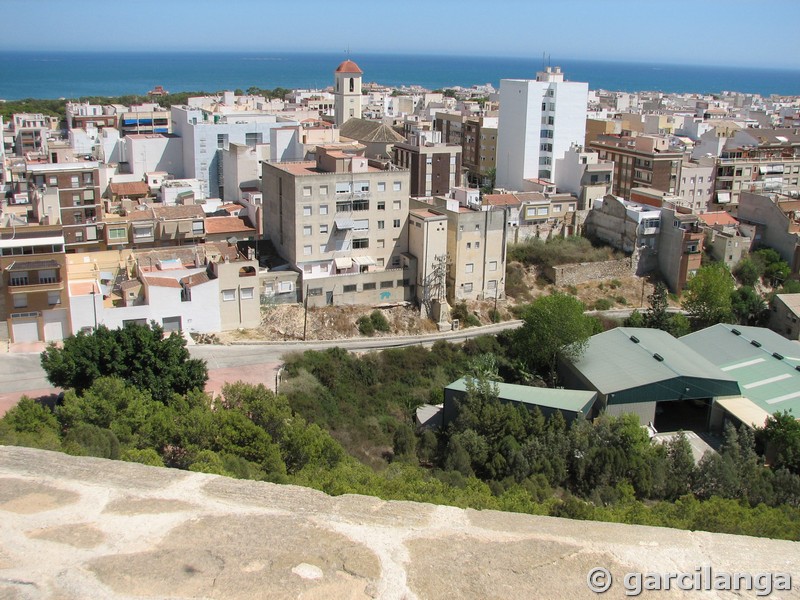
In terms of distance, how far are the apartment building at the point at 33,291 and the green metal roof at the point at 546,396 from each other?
44.0 feet

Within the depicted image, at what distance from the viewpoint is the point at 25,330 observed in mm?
27156

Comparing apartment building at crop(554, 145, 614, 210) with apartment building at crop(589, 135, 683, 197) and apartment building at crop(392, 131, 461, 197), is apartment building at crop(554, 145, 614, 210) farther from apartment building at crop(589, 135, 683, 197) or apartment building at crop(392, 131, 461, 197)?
apartment building at crop(392, 131, 461, 197)

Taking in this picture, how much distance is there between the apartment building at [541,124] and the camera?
1778 inches

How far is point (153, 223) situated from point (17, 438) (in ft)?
56.3

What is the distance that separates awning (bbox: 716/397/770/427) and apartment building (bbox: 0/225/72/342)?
22.0m

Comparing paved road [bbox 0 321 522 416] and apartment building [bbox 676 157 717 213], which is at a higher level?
apartment building [bbox 676 157 717 213]

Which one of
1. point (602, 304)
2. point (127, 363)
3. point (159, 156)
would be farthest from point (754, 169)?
point (127, 363)

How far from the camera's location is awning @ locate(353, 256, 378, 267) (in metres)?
33.0

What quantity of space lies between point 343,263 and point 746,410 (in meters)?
15.9

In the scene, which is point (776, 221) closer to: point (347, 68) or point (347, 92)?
point (347, 92)

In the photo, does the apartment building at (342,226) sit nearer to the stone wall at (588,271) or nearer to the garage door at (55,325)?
the stone wall at (588,271)

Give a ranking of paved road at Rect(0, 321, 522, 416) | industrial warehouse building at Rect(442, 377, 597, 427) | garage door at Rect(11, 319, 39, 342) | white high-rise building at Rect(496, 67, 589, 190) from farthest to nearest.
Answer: white high-rise building at Rect(496, 67, 589, 190) < garage door at Rect(11, 319, 39, 342) < industrial warehouse building at Rect(442, 377, 597, 427) < paved road at Rect(0, 321, 522, 416)

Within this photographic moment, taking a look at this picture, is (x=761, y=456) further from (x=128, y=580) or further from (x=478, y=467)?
(x=128, y=580)

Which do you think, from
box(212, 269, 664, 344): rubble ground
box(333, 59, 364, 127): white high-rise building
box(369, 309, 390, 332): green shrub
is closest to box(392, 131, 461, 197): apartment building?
box(212, 269, 664, 344): rubble ground
